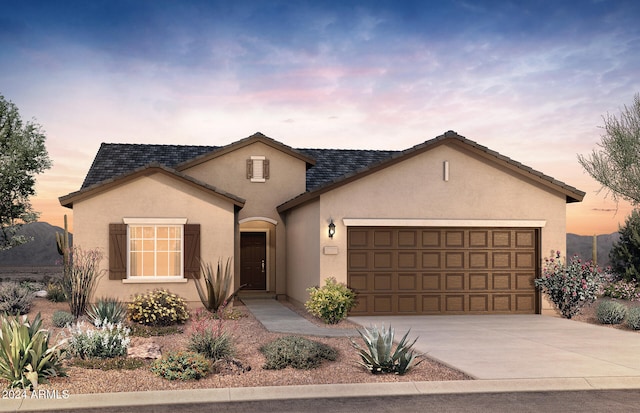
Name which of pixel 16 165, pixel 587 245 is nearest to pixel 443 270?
pixel 16 165

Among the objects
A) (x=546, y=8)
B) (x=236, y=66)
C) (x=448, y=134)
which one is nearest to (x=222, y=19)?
(x=236, y=66)

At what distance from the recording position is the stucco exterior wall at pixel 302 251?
17625 mm

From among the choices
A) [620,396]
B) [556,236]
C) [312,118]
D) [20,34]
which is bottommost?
[620,396]

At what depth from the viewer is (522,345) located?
41.0 feet

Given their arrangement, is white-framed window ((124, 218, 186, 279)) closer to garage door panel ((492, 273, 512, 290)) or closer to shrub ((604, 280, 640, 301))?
garage door panel ((492, 273, 512, 290))

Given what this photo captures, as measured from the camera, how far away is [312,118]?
75.0 ft

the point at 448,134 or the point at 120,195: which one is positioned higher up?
the point at 448,134

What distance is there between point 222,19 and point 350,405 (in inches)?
507

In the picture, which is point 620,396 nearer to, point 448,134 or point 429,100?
point 448,134

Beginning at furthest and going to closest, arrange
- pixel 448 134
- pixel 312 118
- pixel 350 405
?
pixel 312 118, pixel 448 134, pixel 350 405

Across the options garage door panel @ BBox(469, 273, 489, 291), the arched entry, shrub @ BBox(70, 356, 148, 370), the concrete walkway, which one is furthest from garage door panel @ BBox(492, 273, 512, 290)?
shrub @ BBox(70, 356, 148, 370)

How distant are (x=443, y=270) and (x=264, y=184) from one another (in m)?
7.87

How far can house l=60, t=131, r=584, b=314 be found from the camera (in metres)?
17.1

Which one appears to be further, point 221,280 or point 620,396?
point 221,280
